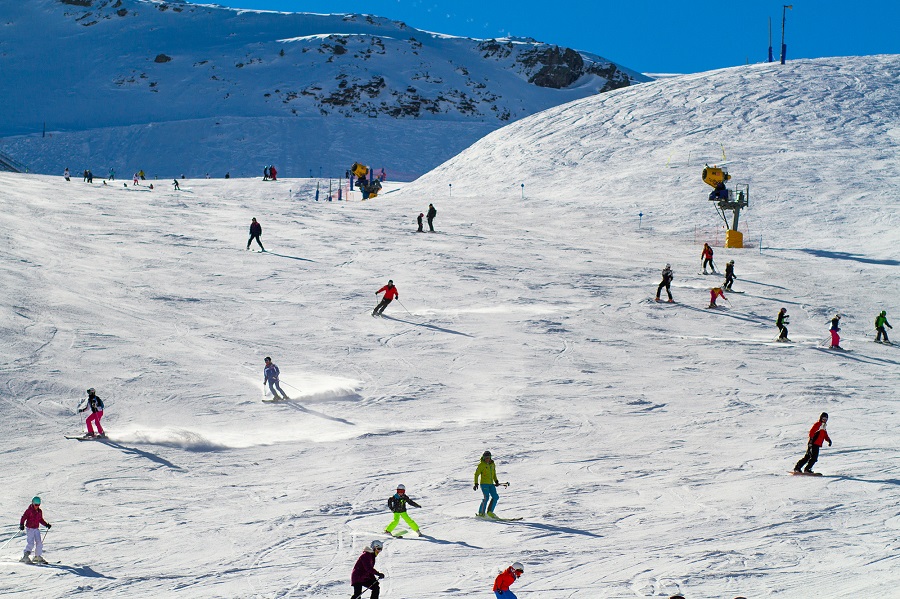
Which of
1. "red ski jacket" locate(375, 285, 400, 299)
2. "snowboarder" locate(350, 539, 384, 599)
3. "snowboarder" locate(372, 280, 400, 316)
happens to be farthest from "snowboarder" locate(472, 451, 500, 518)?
"red ski jacket" locate(375, 285, 400, 299)

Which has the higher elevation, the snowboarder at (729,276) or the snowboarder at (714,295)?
the snowboarder at (729,276)

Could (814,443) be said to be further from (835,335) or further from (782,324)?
(782,324)

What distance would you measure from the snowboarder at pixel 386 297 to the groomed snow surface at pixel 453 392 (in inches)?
18.6

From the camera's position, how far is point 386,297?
74.1 feet

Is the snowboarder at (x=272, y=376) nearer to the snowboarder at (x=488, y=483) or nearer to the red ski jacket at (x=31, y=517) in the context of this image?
the snowboarder at (x=488, y=483)

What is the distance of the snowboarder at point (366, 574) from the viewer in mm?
8906

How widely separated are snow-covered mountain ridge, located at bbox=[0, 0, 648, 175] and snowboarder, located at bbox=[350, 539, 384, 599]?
6302 cm

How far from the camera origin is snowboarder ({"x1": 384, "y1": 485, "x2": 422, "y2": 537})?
36.1ft

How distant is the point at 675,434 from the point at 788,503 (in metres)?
3.53

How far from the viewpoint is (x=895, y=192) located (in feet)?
118

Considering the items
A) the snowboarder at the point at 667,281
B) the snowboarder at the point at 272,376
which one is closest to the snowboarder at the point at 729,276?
the snowboarder at the point at 667,281

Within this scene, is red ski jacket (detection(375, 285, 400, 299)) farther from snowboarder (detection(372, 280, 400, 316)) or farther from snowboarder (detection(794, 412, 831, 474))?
snowboarder (detection(794, 412, 831, 474))

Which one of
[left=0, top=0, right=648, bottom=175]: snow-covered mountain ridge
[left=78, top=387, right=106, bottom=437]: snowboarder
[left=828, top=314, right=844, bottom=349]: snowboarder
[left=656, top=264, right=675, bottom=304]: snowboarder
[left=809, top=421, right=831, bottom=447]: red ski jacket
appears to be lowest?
[left=78, top=387, right=106, bottom=437]: snowboarder

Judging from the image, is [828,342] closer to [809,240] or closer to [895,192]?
[809,240]
